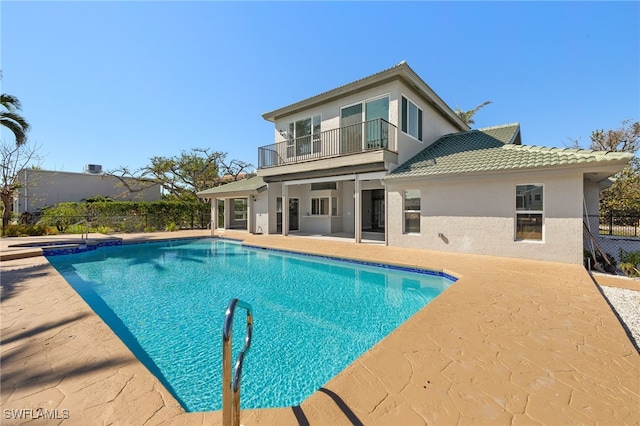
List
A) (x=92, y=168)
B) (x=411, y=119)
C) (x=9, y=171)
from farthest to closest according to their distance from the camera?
(x=92, y=168) → (x=9, y=171) → (x=411, y=119)

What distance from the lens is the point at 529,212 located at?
921 centimetres

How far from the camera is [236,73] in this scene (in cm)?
1487

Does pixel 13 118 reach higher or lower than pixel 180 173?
higher

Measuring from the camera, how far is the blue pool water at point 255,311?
3797mm

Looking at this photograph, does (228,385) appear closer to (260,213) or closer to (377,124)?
(377,124)

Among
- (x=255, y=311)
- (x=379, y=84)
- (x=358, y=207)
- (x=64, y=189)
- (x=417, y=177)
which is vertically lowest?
(x=255, y=311)

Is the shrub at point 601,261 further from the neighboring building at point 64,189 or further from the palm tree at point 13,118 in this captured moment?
the neighboring building at point 64,189

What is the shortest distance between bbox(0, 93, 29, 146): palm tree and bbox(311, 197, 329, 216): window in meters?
16.2

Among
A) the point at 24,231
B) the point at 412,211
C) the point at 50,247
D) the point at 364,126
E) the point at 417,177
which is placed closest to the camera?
the point at 417,177

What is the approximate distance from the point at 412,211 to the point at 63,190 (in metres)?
33.4

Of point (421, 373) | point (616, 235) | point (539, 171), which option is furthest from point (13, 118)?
point (616, 235)

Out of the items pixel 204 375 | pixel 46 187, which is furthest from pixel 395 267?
pixel 46 187

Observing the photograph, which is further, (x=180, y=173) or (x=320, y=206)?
(x=180, y=173)

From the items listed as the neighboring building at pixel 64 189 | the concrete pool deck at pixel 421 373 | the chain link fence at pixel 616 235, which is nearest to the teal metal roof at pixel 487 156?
the chain link fence at pixel 616 235
